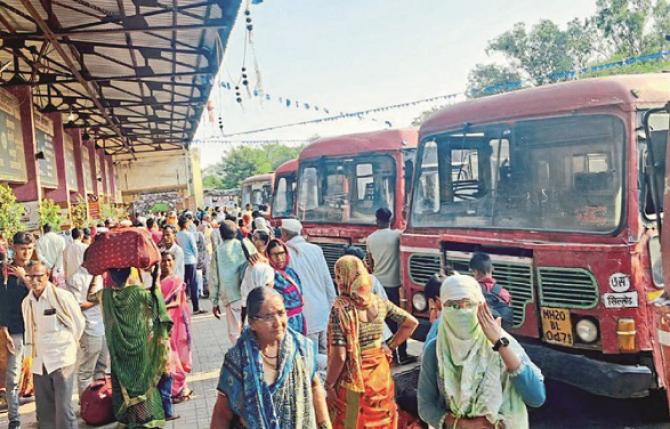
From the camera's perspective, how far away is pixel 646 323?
420cm

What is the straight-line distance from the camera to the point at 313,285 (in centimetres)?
516

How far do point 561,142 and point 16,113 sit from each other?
39.0ft

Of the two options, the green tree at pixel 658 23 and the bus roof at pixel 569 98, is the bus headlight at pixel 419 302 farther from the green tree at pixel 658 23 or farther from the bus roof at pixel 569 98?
the green tree at pixel 658 23

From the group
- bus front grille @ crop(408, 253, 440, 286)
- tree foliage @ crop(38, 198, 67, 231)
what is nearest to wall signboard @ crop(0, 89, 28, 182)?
tree foliage @ crop(38, 198, 67, 231)

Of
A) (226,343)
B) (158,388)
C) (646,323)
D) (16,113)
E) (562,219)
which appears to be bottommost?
(226,343)

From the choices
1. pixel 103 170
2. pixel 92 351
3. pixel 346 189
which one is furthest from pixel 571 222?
pixel 103 170

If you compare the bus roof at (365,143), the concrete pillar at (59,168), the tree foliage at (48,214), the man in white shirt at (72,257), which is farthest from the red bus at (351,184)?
the concrete pillar at (59,168)

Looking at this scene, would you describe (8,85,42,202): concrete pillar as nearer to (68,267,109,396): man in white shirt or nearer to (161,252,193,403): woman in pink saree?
(68,267,109,396): man in white shirt

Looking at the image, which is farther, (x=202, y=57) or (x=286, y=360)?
(x=202, y=57)

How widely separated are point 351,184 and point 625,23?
2755 centimetres

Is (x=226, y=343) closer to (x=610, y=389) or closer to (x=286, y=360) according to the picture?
(x=610, y=389)

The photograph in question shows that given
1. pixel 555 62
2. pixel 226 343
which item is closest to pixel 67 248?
pixel 226 343

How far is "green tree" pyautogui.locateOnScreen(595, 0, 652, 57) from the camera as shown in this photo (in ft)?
99.1

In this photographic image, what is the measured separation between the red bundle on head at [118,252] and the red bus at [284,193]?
923cm
